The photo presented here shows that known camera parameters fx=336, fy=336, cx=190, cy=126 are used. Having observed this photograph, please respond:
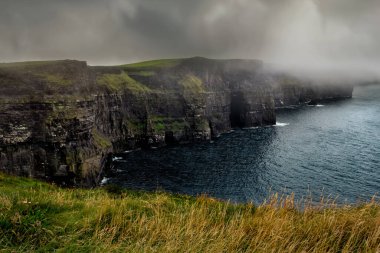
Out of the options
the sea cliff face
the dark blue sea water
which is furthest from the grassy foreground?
the sea cliff face

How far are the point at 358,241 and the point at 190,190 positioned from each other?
206 feet

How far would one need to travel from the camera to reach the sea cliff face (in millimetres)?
64938

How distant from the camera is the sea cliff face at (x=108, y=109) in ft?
213

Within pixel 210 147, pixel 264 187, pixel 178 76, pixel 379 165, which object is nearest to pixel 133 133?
pixel 210 147

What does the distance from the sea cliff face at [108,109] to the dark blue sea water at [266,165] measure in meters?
8.76

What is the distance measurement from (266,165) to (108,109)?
52121 millimetres

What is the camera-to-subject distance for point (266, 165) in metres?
86.1

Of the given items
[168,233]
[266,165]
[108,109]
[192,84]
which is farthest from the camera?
[192,84]

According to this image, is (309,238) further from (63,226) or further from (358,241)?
(63,226)

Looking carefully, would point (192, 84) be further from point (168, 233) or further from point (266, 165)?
point (168, 233)

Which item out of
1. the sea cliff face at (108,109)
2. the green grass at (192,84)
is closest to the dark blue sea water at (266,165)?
the sea cliff face at (108,109)

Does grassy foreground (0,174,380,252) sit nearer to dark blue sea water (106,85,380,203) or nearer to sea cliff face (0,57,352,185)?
dark blue sea water (106,85,380,203)

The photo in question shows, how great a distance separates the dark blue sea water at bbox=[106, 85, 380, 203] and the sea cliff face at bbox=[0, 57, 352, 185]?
8.76m

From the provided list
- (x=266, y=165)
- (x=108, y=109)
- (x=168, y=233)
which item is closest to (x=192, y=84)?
(x=108, y=109)
